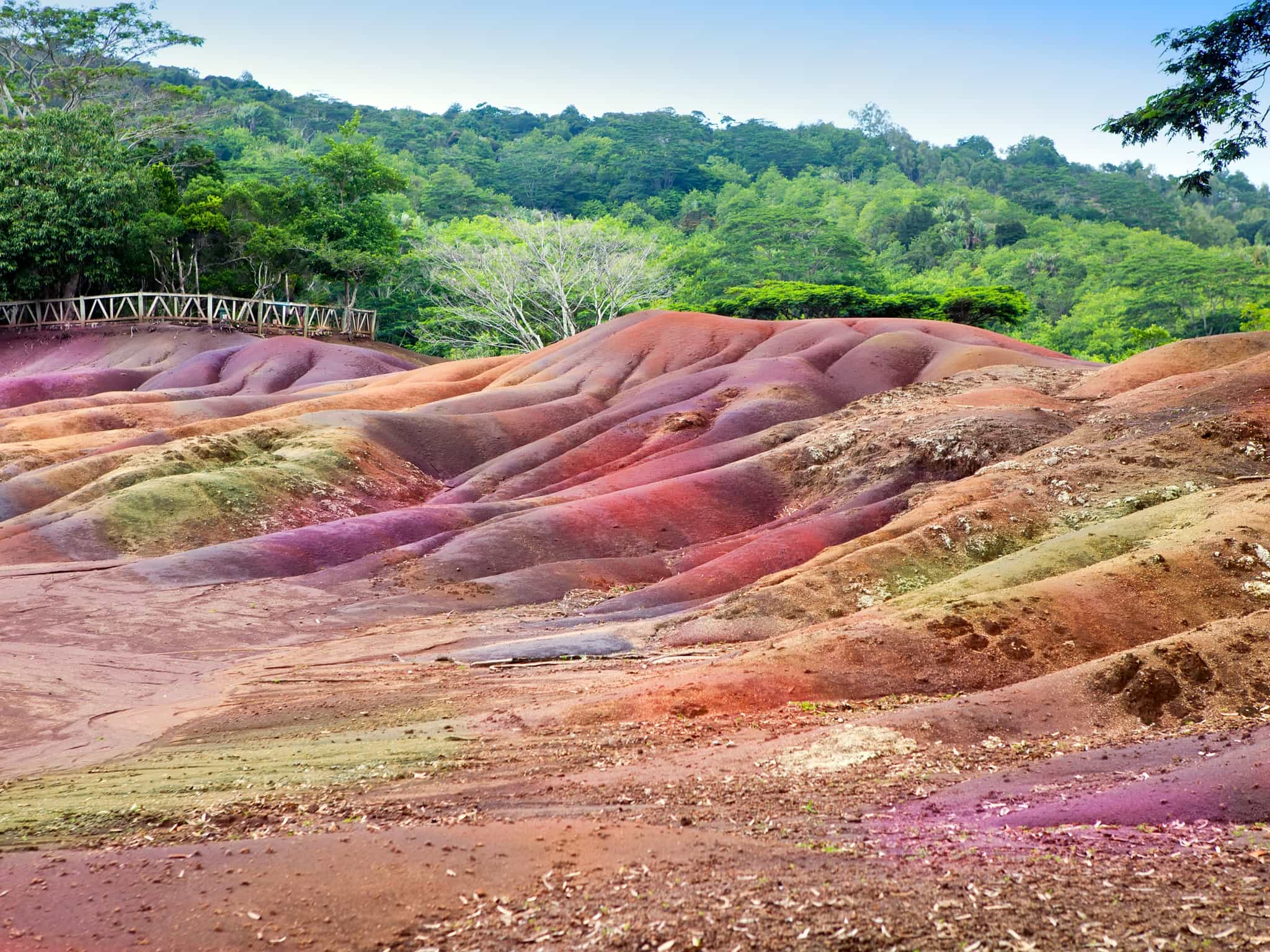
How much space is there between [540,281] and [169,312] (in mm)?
17228

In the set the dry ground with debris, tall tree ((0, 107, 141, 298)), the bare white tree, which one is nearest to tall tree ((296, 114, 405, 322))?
the bare white tree

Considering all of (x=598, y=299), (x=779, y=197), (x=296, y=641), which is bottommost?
(x=296, y=641)

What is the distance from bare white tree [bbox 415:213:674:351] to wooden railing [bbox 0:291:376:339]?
558cm

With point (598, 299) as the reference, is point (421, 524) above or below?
below

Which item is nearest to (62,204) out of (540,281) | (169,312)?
(169,312)

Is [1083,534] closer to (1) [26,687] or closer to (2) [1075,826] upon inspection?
(2) [1075,826]

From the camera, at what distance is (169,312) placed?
178ft

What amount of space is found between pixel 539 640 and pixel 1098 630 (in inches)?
293

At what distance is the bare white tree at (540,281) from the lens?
2245 inches

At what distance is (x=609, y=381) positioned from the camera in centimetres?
3762

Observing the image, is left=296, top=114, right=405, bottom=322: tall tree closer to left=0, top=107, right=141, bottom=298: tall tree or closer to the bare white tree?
the bare white tree

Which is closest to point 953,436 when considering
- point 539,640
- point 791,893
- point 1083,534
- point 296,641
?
point 1083,534

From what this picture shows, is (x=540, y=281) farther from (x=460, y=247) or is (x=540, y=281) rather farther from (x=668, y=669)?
(x=668, y=669)

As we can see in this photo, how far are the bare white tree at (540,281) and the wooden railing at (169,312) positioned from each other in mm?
5583
